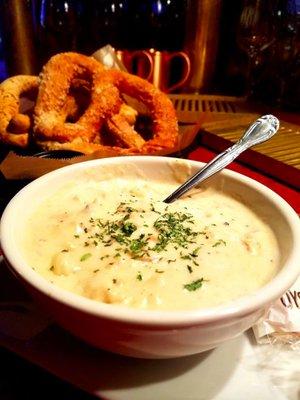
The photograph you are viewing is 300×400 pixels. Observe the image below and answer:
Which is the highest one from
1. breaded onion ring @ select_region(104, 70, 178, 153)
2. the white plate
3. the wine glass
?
the wine glass

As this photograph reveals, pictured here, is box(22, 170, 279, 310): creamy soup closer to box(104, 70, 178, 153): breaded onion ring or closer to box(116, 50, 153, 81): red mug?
box(104, 70, 178, 153): breaded onion ring

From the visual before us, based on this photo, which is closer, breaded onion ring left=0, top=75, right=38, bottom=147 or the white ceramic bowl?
the white ceramic bowl

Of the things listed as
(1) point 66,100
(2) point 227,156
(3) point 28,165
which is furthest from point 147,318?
(1) point 66,100

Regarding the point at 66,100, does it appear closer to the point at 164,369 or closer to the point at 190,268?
the point at 190,268

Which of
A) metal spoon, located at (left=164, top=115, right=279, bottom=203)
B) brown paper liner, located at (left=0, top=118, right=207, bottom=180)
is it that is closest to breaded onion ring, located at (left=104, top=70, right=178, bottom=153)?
brown paper liner, located at (left=0, top=118, right=207, bottom=180)

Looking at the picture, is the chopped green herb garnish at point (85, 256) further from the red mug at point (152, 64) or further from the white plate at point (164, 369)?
the red mug at point (152, 64)

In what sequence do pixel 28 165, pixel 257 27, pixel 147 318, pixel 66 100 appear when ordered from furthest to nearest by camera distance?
pixel 257 27, pixel 66 100, pixel 28 165, pixel 147 318

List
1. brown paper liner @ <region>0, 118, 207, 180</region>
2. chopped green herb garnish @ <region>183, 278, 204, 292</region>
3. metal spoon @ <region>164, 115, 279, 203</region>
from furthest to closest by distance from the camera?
brown paper liner @ <region>0, 118, 207, 180</region> < metal spoon @ <region>164, 115, 279, 203</region> < chopped green herb garnish @ <region>183, 278, 204, 292</region>

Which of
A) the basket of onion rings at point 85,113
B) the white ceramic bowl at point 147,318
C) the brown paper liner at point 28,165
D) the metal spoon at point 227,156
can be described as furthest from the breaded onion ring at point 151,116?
the white ceramic bowl at point 147,318
